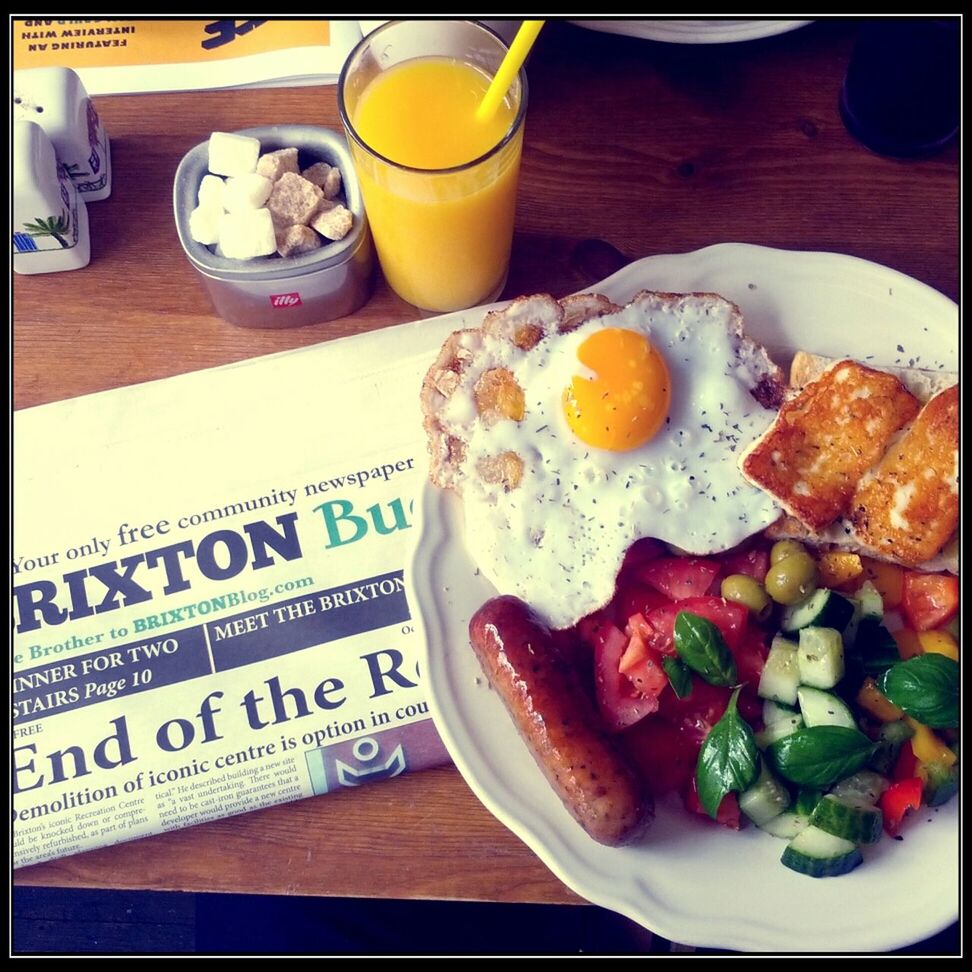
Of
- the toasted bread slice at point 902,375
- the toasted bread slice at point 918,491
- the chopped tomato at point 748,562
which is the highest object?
the toasted bread slice at point 902,375

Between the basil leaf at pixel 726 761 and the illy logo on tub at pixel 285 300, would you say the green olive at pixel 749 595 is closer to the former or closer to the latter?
the basil leaf at pixel 726 761

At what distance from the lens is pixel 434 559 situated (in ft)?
5.56

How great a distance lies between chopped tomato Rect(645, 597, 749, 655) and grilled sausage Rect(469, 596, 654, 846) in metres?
0.17

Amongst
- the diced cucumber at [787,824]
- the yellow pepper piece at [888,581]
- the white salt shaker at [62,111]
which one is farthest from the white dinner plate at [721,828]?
the white salt shaker at [62,111]

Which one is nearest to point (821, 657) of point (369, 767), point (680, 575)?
point (680, 575)

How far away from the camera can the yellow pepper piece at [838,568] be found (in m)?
1.64

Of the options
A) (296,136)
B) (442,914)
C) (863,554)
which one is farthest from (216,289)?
(442,914)

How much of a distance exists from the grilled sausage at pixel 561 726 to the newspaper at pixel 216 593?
0.26 meters

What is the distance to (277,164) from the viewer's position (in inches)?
70.2

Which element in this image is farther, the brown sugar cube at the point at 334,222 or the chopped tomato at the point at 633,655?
the brown sugar cube at the point at 334,222

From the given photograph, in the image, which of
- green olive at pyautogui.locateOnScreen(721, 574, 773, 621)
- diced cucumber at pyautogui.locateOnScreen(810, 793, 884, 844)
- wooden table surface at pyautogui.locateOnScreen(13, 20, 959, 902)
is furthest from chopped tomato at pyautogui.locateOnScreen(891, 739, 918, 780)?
wooden table surface at pyautogui.locateOnScreen(13, 20, 959, 902)

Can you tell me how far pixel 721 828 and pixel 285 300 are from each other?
131 centimetres

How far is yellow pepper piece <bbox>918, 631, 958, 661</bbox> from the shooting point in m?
1.57

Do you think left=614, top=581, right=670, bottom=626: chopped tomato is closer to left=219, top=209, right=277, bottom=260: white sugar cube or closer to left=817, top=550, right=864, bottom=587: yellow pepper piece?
left=817, top=550, right=864, bottom=587: yellow pepper piece
